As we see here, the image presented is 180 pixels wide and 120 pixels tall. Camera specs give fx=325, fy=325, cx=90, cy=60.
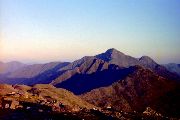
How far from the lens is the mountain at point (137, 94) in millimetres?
154413

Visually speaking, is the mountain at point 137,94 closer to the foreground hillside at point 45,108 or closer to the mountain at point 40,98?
the foreground hillside at point 45,108

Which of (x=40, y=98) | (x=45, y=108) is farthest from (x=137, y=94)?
(x=45, y=108)

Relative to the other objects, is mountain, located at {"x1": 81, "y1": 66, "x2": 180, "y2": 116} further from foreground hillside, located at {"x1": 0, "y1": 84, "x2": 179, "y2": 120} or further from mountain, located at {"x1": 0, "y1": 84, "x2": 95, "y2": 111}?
mountain, located at {"x1": 0, "y1": 84, "x2": 95, "y2": 111}

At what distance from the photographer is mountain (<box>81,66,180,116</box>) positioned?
154 meters

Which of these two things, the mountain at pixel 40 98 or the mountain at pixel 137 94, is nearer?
the mountain at pixel 40 98

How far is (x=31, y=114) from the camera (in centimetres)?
9756

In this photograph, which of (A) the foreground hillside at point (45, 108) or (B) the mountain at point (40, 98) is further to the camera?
(B) the mountain at point (40, 98)

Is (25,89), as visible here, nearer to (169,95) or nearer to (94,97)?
(94,97)

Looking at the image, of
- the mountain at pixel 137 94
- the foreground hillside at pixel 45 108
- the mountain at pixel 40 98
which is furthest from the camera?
the mountain at pixel 137 94

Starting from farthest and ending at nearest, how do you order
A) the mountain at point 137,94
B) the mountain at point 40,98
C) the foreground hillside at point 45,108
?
the mountain at point 137,94 < the mountain at point 40,98 < the foreground hillside at point 45,108

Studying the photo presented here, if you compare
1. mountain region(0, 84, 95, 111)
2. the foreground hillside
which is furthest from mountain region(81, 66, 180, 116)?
mountain region(0, 84, 95, 111)

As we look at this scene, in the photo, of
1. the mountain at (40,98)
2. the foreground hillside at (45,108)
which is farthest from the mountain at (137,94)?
the mountain at (40,98)

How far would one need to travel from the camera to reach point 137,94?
580 ft

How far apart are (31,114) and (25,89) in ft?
175
